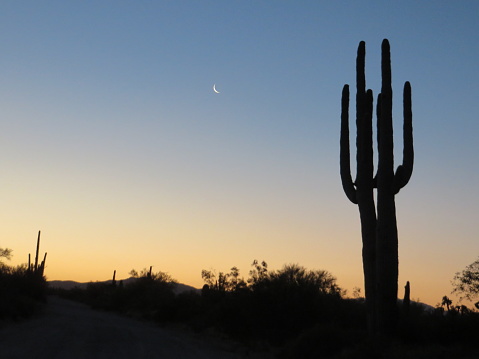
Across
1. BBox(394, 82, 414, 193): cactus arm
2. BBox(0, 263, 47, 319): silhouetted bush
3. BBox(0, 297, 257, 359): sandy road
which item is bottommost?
BBox(0, 297, 257, 359): sandy road

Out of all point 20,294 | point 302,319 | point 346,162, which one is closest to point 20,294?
point 20,294

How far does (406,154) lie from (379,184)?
4.62 ft

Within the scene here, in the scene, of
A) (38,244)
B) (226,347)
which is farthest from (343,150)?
(38,244)

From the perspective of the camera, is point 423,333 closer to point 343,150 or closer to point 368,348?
point 368,348

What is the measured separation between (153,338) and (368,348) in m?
9.52

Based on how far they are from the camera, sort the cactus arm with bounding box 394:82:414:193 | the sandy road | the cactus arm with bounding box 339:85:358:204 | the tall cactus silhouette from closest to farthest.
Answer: the sandy road < the tall cactus silhouette < the cactus arm with bounding box 394:82:414:193 < the cactus arm with bounding box 339:85:358:204

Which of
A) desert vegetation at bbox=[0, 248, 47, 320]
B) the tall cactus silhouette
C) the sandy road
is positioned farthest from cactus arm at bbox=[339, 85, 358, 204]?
desert vegetation at bbox=[0, 248, 47, 320]

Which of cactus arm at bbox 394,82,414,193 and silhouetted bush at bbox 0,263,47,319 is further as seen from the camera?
silhouetted bush at bbox 0,263,47,319

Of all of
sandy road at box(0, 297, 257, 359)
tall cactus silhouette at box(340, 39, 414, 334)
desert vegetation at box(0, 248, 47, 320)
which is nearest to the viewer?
sandy road at box(0, 297, 257, 359)

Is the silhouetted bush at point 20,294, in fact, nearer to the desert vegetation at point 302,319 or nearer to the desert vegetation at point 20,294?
the desert vegetation at point 20,294

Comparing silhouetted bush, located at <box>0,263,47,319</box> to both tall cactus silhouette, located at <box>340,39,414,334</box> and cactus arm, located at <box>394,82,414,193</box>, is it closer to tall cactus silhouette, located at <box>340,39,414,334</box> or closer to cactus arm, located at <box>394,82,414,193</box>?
tall cactus silhouette, located at <box>340,39,414,334</box>

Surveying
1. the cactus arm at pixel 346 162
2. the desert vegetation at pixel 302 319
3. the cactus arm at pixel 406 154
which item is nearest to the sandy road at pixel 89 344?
the desert vegetation at pixel 302 319

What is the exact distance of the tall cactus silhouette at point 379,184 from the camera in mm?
20047

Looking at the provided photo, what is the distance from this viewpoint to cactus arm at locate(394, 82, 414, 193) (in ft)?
68.3
